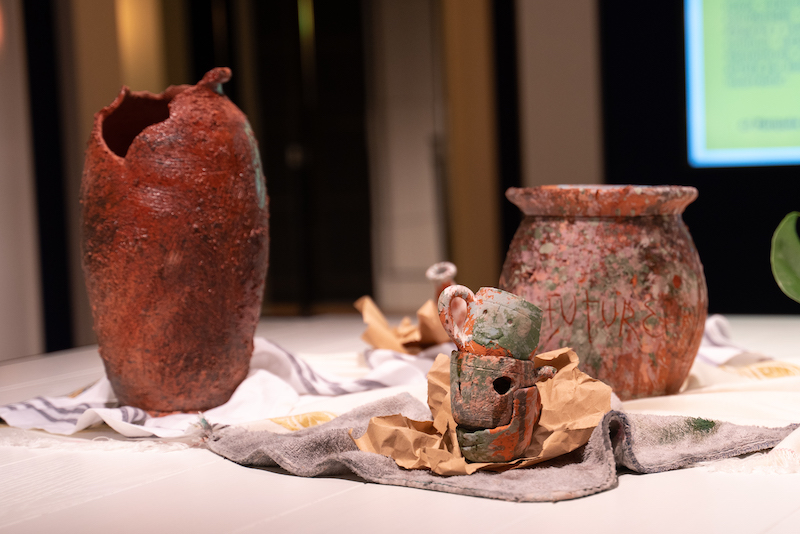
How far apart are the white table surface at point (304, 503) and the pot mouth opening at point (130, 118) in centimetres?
74

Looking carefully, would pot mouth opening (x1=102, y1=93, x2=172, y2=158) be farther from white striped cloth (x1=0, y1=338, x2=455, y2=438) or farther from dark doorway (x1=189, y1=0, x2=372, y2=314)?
dark doorway (x1=189, y1=0, x2=372, y2=314)

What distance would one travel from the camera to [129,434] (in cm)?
153

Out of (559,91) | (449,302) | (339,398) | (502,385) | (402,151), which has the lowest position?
(339,398)

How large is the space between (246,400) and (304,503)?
63 cm

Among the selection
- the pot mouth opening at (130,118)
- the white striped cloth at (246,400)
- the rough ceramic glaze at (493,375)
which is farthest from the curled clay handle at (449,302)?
the pot mouth opening at (130,118)

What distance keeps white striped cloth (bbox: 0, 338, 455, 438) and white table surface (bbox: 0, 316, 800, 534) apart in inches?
5.1

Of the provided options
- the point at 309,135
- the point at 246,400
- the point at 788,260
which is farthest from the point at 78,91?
the point at 788,260

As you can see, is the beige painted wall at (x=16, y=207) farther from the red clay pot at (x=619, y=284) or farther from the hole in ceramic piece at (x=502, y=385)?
the hole in ceramic piece at (x=502, y=385)

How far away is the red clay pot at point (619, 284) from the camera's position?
1569 mm

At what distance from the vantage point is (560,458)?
1240mm

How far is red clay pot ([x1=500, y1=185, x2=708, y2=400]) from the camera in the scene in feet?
5.15

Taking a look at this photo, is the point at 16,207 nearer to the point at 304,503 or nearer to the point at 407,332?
the point at 407,332

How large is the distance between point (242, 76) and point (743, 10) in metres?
2.52

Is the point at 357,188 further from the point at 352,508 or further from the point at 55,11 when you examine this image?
the point at 352,508
